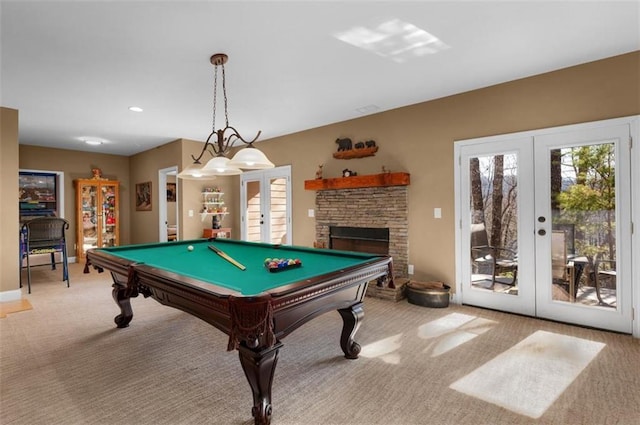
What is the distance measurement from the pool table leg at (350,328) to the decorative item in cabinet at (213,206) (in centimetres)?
442

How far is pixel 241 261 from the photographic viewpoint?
2621mm

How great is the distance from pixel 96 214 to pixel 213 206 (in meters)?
3.01

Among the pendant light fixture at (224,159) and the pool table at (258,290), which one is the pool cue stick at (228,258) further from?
Answer: the pendant light fixture at (224,159)

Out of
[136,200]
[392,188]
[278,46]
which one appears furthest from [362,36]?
[136,200]

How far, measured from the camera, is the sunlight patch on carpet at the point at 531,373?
198 centimetres

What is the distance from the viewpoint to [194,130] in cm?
549

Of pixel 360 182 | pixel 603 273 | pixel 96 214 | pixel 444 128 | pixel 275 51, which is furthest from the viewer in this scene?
pixel 96 214

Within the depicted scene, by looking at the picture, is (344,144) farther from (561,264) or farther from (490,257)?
(561,264)

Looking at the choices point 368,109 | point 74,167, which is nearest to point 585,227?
point 368,109

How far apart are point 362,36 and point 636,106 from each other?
8.13 feet

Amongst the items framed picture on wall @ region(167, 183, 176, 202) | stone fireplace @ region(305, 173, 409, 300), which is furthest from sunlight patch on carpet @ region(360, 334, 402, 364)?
framed picture on wall @ region(167, 183, 176, 202)

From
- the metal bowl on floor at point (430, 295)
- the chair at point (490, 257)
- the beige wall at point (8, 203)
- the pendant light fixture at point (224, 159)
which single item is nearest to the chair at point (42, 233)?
the beige wall at point (8, 203)

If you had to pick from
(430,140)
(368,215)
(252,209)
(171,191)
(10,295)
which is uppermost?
(430,140)

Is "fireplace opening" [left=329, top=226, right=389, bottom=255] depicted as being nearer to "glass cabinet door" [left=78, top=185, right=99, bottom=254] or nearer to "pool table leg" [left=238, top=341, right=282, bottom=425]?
"pool table leg" [left=238, top=341, right=282, bottom=425]
